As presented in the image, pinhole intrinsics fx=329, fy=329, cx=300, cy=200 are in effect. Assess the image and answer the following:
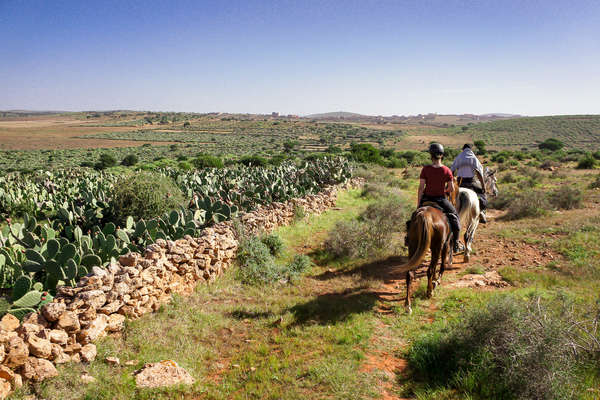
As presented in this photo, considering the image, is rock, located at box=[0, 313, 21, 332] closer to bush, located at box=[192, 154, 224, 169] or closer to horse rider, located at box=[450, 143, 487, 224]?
horse rider, located at box=[450, 143, 487, 224]

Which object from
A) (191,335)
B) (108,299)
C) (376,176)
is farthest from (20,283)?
(376,176)

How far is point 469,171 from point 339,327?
5066mm

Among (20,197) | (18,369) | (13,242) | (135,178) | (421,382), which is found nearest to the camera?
(18,369)

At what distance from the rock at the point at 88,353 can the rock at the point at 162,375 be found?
0.56 m

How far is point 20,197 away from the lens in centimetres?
1127

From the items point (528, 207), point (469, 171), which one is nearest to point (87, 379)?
point (469, 171)

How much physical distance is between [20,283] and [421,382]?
5.05 metres

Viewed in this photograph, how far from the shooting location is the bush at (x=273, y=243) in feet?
25.6

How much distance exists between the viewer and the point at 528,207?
36.5ft

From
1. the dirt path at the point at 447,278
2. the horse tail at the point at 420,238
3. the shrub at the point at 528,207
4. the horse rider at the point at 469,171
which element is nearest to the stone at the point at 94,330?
the dirt path at the point at 447,278

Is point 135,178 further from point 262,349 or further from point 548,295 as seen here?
point 548,295

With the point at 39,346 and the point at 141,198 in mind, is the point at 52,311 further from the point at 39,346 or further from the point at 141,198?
the point at 141,198

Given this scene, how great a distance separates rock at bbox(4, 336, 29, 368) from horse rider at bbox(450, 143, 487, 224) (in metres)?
7.95

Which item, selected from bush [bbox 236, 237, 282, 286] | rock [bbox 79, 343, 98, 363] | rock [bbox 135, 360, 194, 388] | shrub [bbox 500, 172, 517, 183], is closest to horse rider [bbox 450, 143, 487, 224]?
bush [bbox 236, 237, 282, 286]
